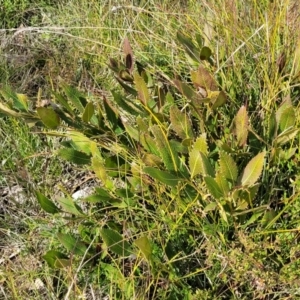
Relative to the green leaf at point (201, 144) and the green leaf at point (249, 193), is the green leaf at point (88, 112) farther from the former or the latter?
the green leaf at point (249, 193)

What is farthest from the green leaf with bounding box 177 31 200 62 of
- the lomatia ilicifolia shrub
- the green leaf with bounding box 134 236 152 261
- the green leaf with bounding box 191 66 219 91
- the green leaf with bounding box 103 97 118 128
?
the green leaf with bounding box 134 236 152 261

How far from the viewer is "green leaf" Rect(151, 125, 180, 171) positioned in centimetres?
132

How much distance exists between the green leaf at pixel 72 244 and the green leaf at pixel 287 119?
621mm

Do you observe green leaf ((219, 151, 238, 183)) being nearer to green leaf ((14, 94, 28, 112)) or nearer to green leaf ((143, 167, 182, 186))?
green leaf ((143, 167, 182, 186))

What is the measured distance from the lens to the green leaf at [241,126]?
4.61 feet

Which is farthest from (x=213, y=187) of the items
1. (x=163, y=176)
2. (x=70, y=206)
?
(x=70, y=206)

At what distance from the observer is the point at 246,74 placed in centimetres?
181

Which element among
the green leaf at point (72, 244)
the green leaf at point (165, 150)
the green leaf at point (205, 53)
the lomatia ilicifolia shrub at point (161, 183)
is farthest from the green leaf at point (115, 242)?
the green leaf at point (205, 53)

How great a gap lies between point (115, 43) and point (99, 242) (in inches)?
37.7

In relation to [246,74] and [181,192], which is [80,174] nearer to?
[181,192]

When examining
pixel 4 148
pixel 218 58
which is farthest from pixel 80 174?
pixel 218 58

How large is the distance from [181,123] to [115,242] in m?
0.35

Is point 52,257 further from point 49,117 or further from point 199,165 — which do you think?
point 199,165

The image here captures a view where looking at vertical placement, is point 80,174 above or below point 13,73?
below
